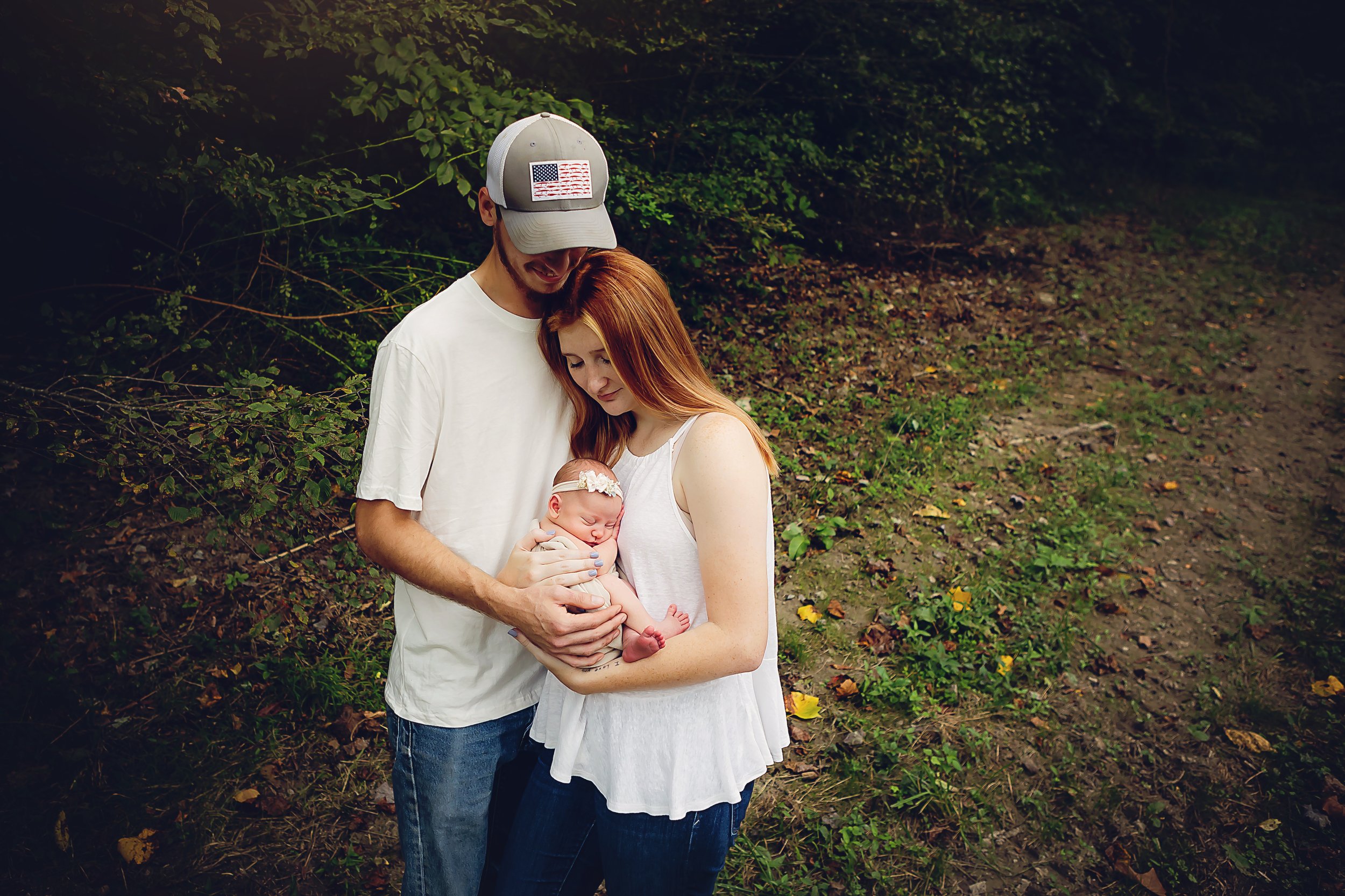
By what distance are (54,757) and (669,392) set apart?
3.35m

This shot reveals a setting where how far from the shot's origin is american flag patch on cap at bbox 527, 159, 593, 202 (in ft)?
6.00

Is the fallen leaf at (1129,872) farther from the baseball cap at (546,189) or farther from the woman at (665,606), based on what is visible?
the baseball cap at (546,189)

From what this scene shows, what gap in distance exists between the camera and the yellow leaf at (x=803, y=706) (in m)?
3.72

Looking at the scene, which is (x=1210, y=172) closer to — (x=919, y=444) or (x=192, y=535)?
(x=919, y=444)

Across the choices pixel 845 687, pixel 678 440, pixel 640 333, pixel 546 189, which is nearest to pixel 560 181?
pixel 546 189

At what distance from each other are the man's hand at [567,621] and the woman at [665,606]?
74 millimetres

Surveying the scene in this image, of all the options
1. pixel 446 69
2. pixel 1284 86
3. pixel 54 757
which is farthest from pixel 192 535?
pixel 1284 86

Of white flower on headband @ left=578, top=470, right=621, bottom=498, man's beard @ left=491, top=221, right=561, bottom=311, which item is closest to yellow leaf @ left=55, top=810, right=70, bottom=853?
white flower on headband @ left=578, top=470, right=621, bottom=498

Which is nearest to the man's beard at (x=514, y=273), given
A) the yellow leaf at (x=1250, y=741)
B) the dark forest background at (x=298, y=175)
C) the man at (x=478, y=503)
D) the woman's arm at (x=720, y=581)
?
the man at (x=478, y=503)

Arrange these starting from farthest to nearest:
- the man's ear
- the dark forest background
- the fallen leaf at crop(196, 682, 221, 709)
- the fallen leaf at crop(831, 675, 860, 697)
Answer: the fallen leaf at crop(831, 675, 860, 697) → the fallen leaf at crop(196, 682, 221, 709) → the dark forest background → the man's ear

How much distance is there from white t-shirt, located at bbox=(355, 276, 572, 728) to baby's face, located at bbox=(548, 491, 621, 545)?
0.14 m

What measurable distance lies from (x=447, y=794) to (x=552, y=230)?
56.1 inches

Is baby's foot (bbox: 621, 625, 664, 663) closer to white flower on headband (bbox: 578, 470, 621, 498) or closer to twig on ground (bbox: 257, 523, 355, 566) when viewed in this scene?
white flower on headband (bbox: 578, 470, 621, 498)

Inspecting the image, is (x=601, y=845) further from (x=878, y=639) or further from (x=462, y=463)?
(x=878, y=639)
